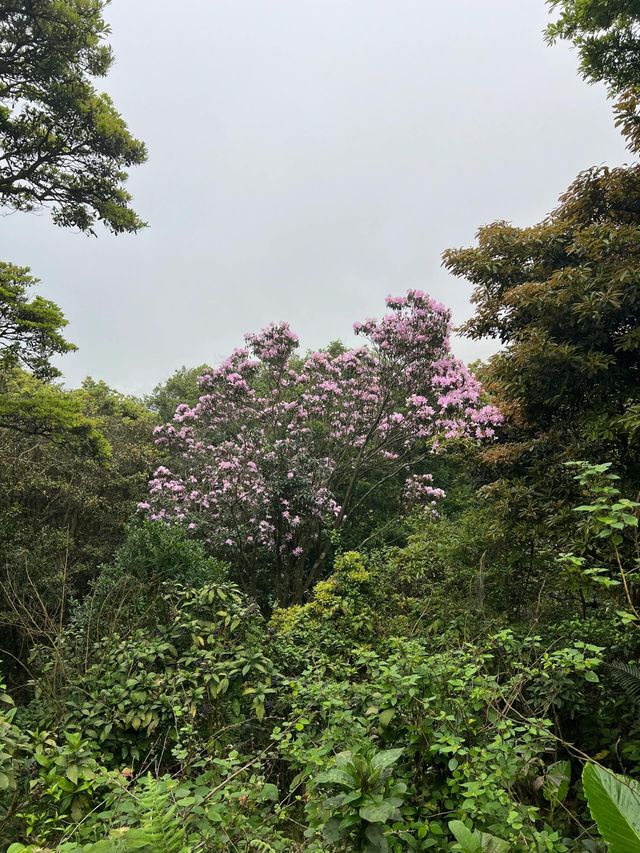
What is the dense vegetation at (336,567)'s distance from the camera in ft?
5.54

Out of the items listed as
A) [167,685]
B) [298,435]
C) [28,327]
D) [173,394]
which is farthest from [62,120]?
[173,394]

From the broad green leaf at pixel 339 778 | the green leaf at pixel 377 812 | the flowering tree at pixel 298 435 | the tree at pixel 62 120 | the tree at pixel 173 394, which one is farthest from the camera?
the tree at pixel 173 394

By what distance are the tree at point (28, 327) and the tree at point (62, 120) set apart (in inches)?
55.1

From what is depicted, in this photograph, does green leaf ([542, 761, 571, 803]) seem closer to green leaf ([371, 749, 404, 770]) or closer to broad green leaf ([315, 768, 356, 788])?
green leaf ([371, 749, 404, 770])

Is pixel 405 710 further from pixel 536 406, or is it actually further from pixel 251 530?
pixel 251 530

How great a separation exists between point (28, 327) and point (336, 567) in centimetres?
624

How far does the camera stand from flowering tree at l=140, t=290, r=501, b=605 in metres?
8.73

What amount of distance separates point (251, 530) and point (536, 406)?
6289 millimetres

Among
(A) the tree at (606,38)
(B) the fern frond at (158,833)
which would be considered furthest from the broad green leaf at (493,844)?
(A) the tree at (606,38)

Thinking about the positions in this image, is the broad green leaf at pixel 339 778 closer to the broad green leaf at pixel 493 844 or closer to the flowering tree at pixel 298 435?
the broad green leaf at pixel 493 844

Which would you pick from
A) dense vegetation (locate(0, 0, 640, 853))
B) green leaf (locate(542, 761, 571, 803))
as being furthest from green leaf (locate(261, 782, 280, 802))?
A: green leaf (locate(542, 761, 571, 803))

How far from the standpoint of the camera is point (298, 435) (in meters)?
9.34

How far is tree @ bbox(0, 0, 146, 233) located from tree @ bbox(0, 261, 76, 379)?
140cm

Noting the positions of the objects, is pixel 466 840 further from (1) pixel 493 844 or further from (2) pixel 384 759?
(2) pixel 384 759
